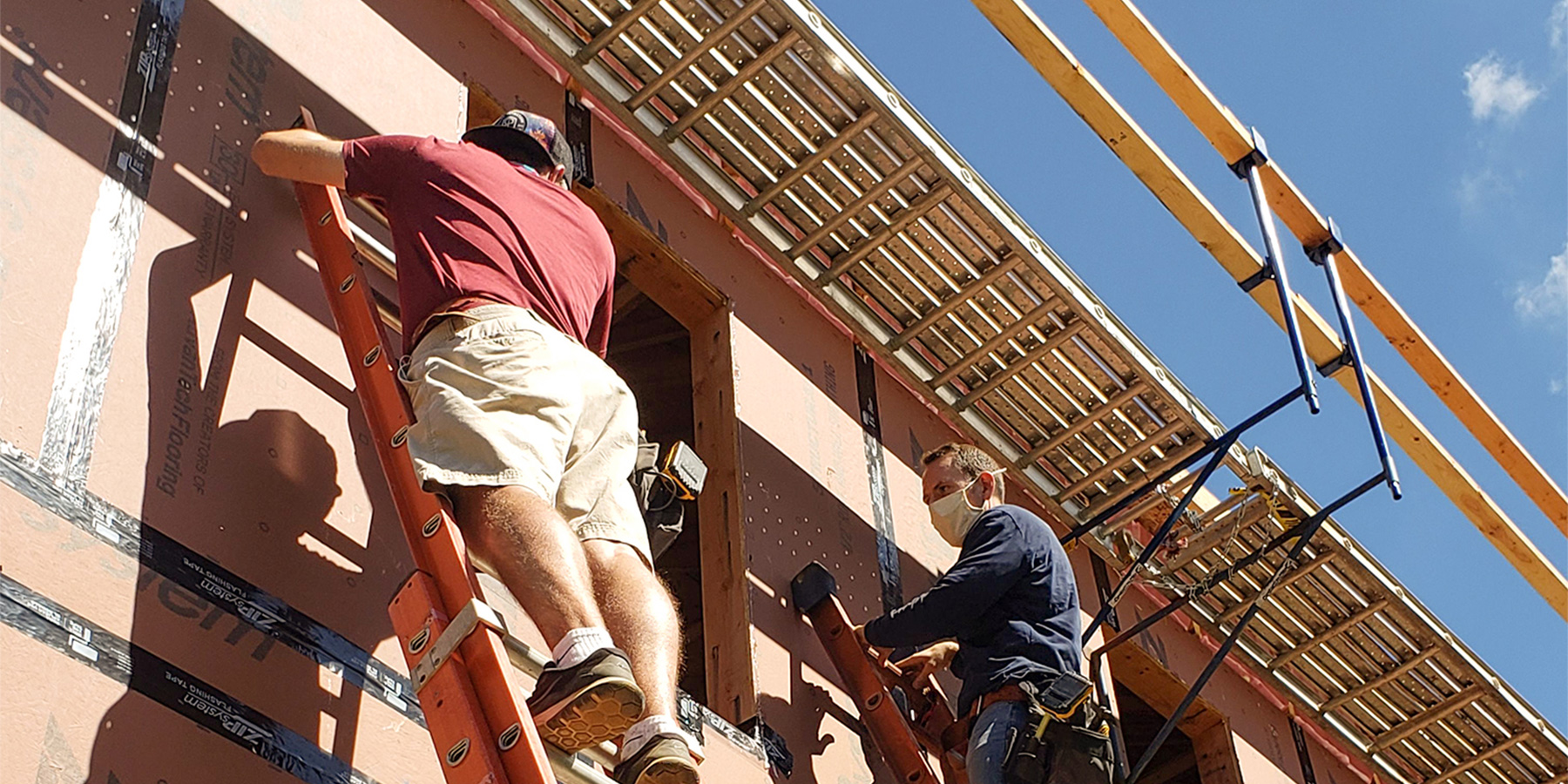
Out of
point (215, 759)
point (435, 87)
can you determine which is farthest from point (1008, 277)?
point (215, 759)

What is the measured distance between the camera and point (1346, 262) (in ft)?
29.6

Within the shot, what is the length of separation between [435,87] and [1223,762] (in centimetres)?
555

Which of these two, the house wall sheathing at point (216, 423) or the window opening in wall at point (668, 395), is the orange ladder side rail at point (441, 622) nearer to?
the house wall sheathing at point (216, 423)

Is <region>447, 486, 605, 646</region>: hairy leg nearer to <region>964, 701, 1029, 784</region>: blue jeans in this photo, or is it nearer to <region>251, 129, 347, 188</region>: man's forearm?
<region>251, 129, 347, 188</region>: man's forearm

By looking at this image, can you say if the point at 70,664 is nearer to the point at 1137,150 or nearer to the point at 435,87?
the point at 435,87

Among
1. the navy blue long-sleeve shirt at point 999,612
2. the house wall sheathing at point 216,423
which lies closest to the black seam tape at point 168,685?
the house wall sheathing at point 216,423

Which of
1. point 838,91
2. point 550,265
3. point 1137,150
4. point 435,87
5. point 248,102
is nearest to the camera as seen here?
point 550,265

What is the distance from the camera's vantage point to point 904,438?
777 cm

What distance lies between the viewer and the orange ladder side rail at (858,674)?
613cm

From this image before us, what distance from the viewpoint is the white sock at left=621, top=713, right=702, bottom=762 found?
3.51m

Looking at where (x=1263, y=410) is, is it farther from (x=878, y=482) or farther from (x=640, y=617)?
(x=640, y=617)

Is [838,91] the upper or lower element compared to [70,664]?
upper

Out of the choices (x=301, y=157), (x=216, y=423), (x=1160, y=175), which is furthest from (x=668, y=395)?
(x=216, y=423)

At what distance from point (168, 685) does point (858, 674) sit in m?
2.94
